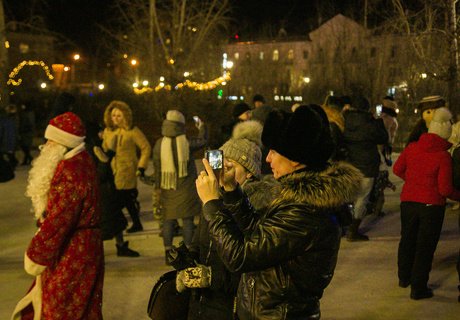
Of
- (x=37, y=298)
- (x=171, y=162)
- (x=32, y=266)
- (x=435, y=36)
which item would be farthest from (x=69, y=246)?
(x=435, y=36)

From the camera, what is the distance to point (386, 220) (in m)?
10.0

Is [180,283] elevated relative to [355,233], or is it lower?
elevated

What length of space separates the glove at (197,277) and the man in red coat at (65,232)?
3.11 feet

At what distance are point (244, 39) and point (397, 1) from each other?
3075 centimetres

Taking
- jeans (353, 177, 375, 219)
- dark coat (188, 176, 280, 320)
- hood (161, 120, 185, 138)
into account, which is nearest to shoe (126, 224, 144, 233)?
hood (161, 120, 185, 138)

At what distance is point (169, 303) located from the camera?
11.7ft

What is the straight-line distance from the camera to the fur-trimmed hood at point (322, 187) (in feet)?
8.53

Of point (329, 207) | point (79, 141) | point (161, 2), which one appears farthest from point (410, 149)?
point (161, 2)

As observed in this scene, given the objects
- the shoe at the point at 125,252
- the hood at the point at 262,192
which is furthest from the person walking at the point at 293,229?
the shoe at the point at 125,252

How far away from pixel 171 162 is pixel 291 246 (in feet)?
16.1

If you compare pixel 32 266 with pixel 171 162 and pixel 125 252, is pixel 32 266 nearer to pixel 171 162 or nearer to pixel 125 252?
pixel 171 162

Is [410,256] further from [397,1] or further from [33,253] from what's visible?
[397,1]

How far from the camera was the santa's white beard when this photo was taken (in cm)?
404

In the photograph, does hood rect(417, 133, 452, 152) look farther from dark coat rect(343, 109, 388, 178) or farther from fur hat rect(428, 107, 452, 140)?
dark coat rect(343, 109, 388, 178)
